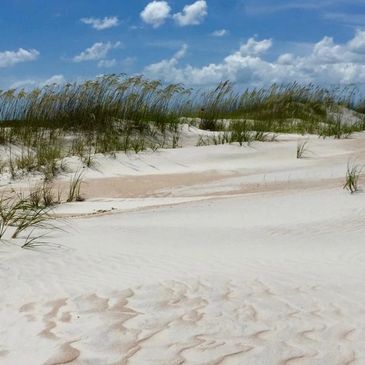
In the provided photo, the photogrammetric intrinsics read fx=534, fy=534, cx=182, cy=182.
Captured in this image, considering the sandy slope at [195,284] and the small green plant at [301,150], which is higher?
the small green plant at [301,150]

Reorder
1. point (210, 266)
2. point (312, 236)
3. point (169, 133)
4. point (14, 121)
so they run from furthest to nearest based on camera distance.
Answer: point (169, 133) < point (14, 121) < point (312, 236) < point (210, 266)

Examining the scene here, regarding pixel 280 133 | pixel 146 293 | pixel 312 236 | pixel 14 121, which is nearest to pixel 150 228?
pixel 312 236

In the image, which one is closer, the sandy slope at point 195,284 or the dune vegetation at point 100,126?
the sandy slope at point 195,284

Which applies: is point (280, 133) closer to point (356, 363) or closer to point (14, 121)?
point (14, 121)

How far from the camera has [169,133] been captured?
12508mm

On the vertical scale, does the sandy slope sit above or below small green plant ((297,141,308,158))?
below

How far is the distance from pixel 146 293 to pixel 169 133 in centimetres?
959

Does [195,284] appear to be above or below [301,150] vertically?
below

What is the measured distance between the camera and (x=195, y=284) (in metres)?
3.29

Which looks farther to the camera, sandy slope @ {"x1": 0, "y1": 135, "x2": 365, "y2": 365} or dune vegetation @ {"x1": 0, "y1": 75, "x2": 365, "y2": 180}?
dune vegetation @ {"x1": 0, "y1": 75, "x2": 365, "y2": 180}

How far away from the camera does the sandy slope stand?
228 cm

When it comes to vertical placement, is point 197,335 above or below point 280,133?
below

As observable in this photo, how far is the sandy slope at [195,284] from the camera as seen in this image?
2.28 meters

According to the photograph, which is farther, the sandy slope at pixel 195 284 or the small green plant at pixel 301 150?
the small green plant at pixel 301 150
